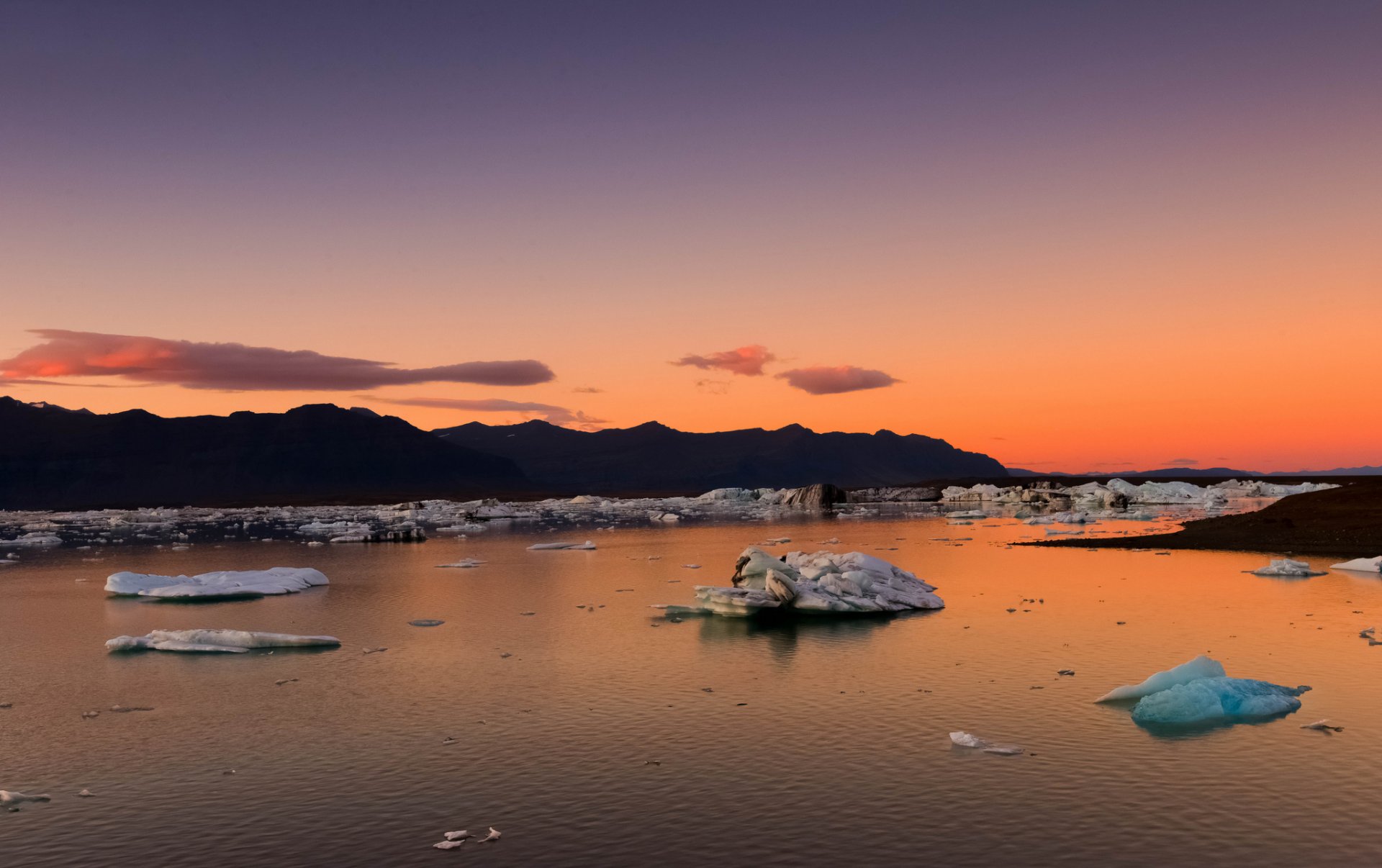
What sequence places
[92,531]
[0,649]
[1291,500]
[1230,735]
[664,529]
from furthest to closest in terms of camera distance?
[92,531], [664,529], [1291,500], [0,649], [1230,735]

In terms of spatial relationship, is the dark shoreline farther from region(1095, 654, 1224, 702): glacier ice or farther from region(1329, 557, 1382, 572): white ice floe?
region(1095, 654, 1224, 702): glacier ice

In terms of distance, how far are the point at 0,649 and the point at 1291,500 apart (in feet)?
280

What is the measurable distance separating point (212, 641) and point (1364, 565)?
5011 centimetres

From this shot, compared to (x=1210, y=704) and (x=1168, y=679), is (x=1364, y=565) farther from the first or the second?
(x=1210, y=704)

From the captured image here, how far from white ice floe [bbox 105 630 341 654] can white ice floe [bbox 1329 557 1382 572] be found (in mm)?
46173

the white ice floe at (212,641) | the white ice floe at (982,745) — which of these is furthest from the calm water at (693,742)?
the white ice floe at (212,641)

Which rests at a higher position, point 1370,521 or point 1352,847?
point 1370,521

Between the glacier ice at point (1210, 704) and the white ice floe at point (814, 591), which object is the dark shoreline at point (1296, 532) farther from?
the glacier ice at point (1210, 704)

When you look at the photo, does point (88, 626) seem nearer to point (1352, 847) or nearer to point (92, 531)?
point (1352, 847)

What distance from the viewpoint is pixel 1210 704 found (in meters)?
21.3

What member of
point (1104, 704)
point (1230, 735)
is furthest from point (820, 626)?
point (1230, 735)

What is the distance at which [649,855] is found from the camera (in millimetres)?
14289

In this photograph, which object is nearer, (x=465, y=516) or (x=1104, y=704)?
(x=1104, y=704)

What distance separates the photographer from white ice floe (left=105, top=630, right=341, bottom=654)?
1239 inches
